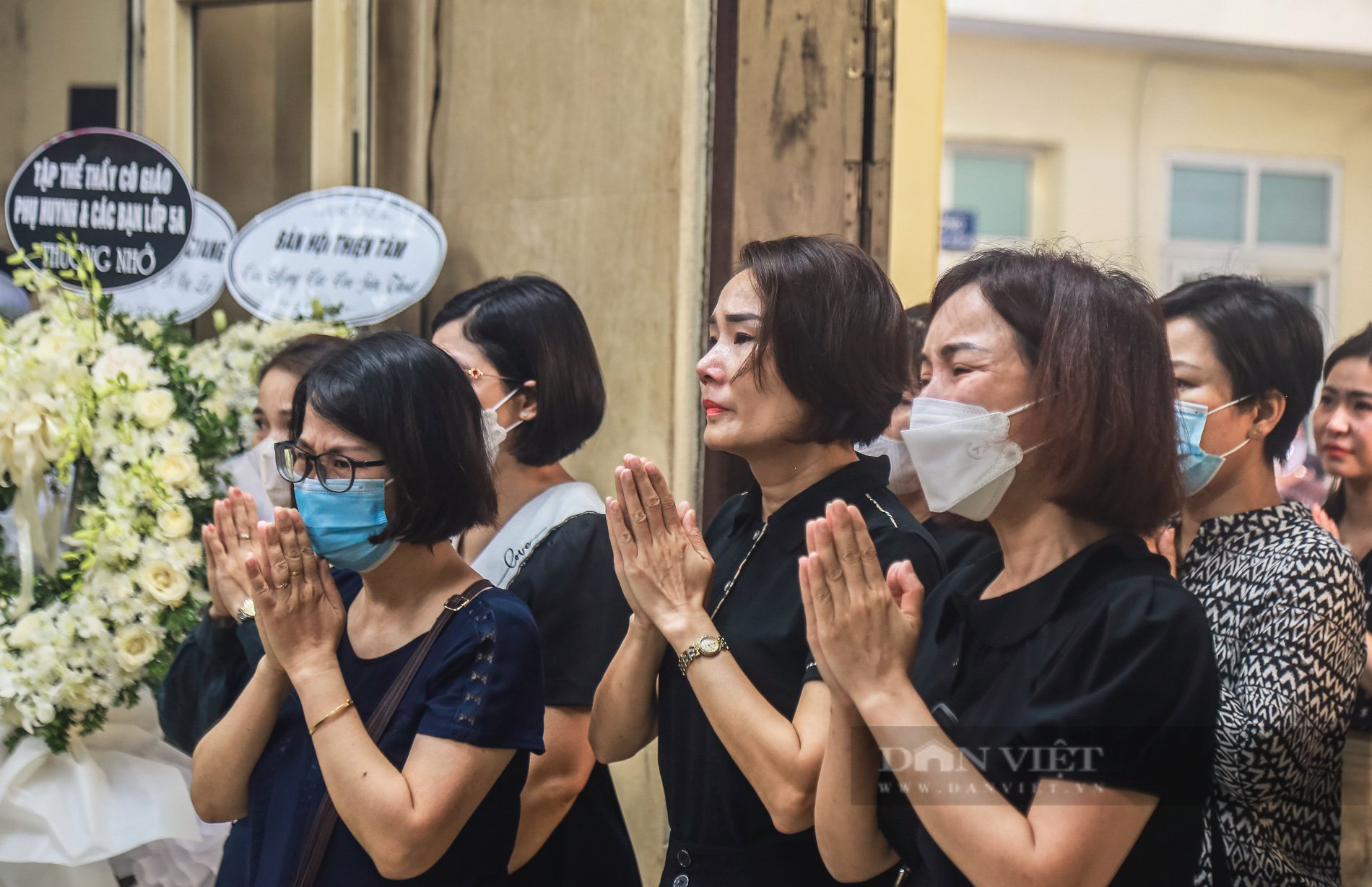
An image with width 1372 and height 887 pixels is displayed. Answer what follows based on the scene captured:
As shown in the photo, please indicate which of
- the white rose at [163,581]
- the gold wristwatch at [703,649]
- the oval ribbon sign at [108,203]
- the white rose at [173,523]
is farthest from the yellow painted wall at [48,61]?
the gold wristwatch at [703,649]

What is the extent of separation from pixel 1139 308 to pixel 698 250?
5.79 ft

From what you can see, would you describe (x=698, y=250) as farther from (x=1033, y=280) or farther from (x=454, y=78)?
(x=1033, y=280)

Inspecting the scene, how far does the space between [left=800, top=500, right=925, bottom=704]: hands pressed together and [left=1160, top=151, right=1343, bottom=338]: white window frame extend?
8233 millimetres

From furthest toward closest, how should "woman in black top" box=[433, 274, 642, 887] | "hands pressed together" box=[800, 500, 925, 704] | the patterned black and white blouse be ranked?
"woman in black top" box=[433, 274, 642, 887], the patterned black and white blouse, "hands pressed together" box=[800, 500, 925, 704]

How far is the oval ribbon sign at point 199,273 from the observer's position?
12.4ft

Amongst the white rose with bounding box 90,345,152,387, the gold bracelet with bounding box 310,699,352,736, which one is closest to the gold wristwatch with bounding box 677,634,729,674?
the gold bracelet with bounding box 310,699,352,736

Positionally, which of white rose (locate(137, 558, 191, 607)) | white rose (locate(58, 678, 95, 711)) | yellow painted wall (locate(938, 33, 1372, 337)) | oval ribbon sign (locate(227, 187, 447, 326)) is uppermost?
yellow painted wall (locate(938, 33, 1372, 337))

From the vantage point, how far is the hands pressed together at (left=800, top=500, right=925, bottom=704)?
170 centimetres

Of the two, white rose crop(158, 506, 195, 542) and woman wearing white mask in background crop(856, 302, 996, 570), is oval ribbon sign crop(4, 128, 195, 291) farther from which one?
woman wearing white mask in background crop(856, 302, 996, 570)

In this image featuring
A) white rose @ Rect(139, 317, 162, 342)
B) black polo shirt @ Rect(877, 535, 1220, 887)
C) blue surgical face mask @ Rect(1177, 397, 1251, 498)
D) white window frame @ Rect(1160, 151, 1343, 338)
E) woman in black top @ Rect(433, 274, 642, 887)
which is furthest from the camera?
white window frame @ Rect(1160, 151, 1343, 338)

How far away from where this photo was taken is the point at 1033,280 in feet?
6.03

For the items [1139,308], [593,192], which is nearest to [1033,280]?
[1139,308]

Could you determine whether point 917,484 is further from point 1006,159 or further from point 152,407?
point 1006,159

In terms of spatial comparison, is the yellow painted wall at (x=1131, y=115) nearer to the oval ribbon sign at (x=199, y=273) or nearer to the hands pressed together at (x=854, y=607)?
the oval ribbon sign at (x=199, y=273)
